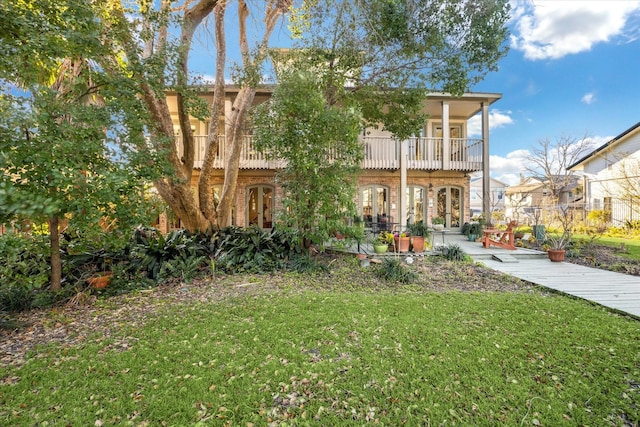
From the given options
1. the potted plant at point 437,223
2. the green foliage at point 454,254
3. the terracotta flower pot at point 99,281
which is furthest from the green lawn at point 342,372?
the potted plant at point 437,223

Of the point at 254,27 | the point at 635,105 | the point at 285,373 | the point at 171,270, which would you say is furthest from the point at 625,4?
the point at 635,105

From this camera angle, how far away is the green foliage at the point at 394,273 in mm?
5523

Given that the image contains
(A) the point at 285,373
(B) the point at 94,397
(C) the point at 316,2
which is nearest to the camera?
(B) the point at 94,397

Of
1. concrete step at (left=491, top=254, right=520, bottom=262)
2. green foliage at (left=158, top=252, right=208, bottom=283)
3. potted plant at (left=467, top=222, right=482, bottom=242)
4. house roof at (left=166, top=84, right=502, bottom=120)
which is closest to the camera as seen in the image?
green foliage at (left=158, top=252, right=208, bottom=283)

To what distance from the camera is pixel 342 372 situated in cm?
251

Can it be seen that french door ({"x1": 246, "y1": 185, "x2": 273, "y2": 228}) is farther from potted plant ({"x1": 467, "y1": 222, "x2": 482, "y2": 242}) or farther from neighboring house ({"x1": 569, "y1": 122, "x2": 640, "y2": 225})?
neighboring house ({"x1": 569, "y1": 122, "x2": 640, "y2": 225})

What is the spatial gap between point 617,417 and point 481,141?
11216 millimetres

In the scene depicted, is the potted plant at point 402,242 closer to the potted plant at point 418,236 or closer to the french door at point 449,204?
the potted plant at point 418,236

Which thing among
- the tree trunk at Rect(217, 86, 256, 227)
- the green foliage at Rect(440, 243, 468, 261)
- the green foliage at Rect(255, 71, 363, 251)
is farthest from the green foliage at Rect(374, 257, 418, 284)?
the tree trunk at Rect(217, 86, 256, 227)

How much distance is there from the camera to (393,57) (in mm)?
6922

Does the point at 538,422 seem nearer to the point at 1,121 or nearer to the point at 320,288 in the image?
the point at 320,288

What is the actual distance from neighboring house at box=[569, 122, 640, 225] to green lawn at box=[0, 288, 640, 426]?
1328 cm

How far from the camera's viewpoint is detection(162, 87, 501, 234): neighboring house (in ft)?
36.3

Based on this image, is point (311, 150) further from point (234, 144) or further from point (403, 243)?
point (403, 243)
